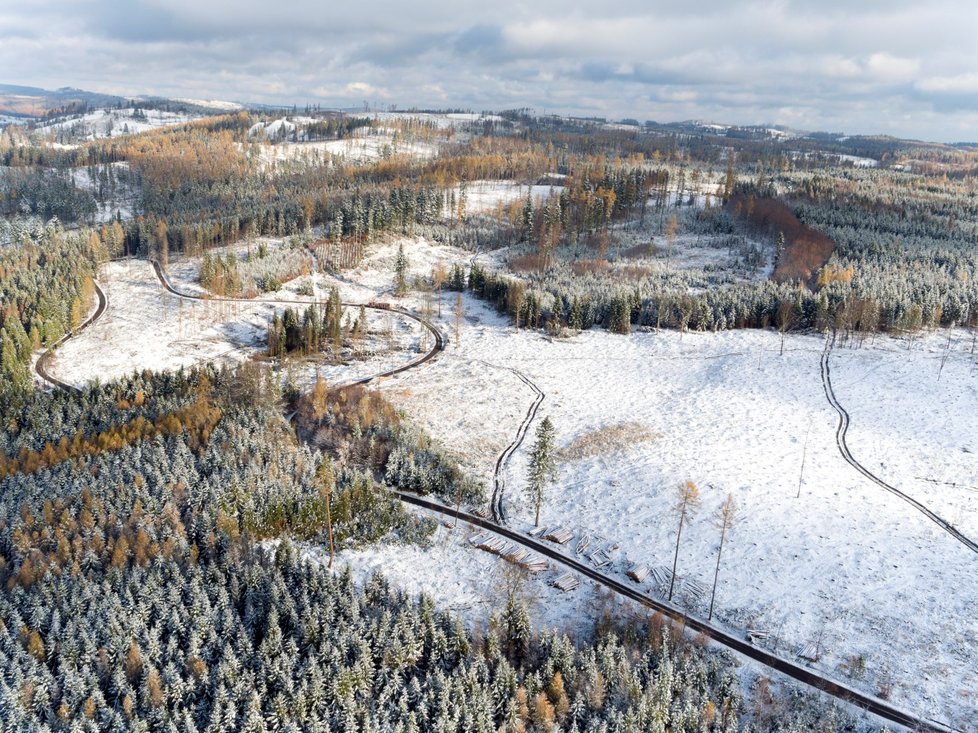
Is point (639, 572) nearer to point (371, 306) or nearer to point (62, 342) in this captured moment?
point (371, 306)

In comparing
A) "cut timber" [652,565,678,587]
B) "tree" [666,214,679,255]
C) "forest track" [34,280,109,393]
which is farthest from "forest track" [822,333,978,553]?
"forest track" [34,280,109,393]

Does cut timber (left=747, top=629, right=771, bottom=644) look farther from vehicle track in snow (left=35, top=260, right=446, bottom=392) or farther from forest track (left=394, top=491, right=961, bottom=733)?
vehicle track in snow (left=35, top=260, right=446, bottom=392)

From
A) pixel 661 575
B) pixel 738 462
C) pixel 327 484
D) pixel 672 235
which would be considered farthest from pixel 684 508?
pixel 672 235

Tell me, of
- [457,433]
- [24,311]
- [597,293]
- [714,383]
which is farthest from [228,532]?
[597,293]

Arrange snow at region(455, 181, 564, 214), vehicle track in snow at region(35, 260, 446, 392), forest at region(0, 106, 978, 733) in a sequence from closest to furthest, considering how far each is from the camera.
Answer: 1. forest at region(0, 106, 978, 733)
2. vehicle track in snow at region(35, 260, 446, 392)
3. snow at region(455, 181, 564, 214)

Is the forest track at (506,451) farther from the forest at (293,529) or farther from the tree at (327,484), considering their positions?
the tree at (327,484)

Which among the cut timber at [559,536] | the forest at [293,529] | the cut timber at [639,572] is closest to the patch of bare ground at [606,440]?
the forest at [293,529]
